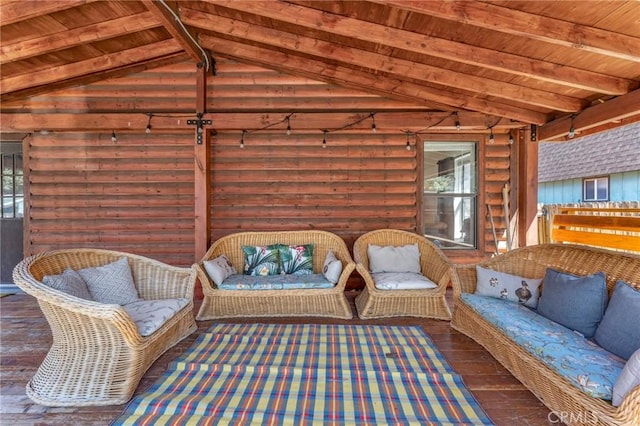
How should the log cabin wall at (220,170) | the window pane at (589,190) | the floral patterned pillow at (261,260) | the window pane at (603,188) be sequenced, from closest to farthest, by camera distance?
the floral patterned pillow at (261,260) → the log cabin wall at (220,170) → the window pane at (603,188) → the window pane at (589,190)

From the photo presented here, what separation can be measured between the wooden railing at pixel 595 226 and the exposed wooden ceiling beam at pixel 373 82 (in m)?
1.93

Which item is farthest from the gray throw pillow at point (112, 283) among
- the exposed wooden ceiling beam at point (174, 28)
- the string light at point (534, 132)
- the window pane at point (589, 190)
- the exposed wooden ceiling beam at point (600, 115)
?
the window pane at point (589, 190)

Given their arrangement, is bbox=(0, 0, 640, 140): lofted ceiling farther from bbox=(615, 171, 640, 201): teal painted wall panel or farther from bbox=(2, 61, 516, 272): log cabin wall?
bbox=(615, 171, 640, 201): teal painted wall panel

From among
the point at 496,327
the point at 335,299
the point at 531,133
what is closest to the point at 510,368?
the point at 496,327

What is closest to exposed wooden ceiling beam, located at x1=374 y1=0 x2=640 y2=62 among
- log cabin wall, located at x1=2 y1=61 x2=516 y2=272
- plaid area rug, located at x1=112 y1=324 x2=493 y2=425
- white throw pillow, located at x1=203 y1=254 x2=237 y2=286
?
log cabin wall, located at x1=2 y1=61 x2=516 y2=272

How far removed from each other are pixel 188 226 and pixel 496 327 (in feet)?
12.9

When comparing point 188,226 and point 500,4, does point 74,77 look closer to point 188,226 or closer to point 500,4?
point 188,226

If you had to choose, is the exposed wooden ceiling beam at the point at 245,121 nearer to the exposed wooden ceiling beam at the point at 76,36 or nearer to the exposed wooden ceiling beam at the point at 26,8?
the exposed wooden ceiling beam at the point at 76,36

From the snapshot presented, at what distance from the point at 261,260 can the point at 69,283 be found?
1.90 m

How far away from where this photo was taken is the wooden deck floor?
189 cm

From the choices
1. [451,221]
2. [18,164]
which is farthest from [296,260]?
[18,164]

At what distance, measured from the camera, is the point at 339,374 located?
2254mm

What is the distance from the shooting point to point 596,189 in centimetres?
790

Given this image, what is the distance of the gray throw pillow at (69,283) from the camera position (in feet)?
7.45
